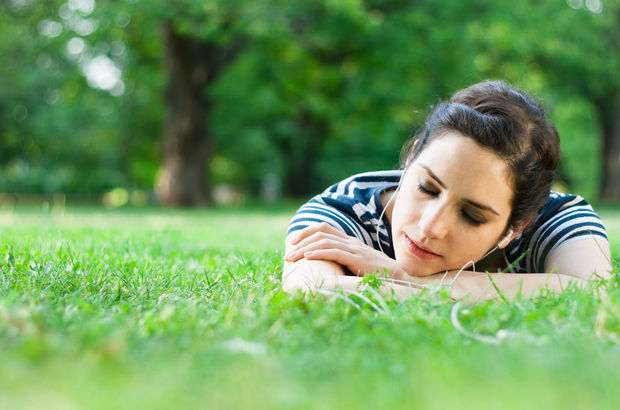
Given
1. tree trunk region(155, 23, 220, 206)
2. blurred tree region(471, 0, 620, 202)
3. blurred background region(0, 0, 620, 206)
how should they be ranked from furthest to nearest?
tree trunk region(155, 23, 220, 206) < blurred tree region(471, 0, 620, 202) < blurred background region(0, 0, 620, 206)

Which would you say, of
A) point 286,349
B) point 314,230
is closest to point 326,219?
point 314,230

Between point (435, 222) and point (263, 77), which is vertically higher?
point (435, 222)

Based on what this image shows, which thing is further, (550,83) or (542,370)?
(550,83)

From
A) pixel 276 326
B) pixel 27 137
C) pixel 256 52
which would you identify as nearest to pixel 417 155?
pixel 276 326

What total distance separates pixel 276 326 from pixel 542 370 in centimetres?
87

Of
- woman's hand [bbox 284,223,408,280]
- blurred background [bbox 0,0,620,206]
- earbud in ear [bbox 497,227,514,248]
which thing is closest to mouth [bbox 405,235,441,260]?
woman's hand [bbox 284,223,408,280]

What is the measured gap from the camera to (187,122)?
17.7m

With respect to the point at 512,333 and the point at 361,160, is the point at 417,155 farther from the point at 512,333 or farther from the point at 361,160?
the point at 361,160

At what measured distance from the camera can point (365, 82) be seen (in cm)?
1961

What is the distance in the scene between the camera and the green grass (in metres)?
1.34

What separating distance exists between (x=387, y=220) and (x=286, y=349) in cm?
182

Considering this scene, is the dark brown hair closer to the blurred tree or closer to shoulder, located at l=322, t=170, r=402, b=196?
shoulder, located at l=322, t=170, r=402, b=196

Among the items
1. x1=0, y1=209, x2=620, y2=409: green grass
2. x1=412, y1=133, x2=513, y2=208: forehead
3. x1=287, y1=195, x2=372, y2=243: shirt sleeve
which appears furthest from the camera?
x1=287, y1=195, x2=372, y2=243: shirt sleeve

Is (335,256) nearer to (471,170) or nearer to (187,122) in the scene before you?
(471,170)
